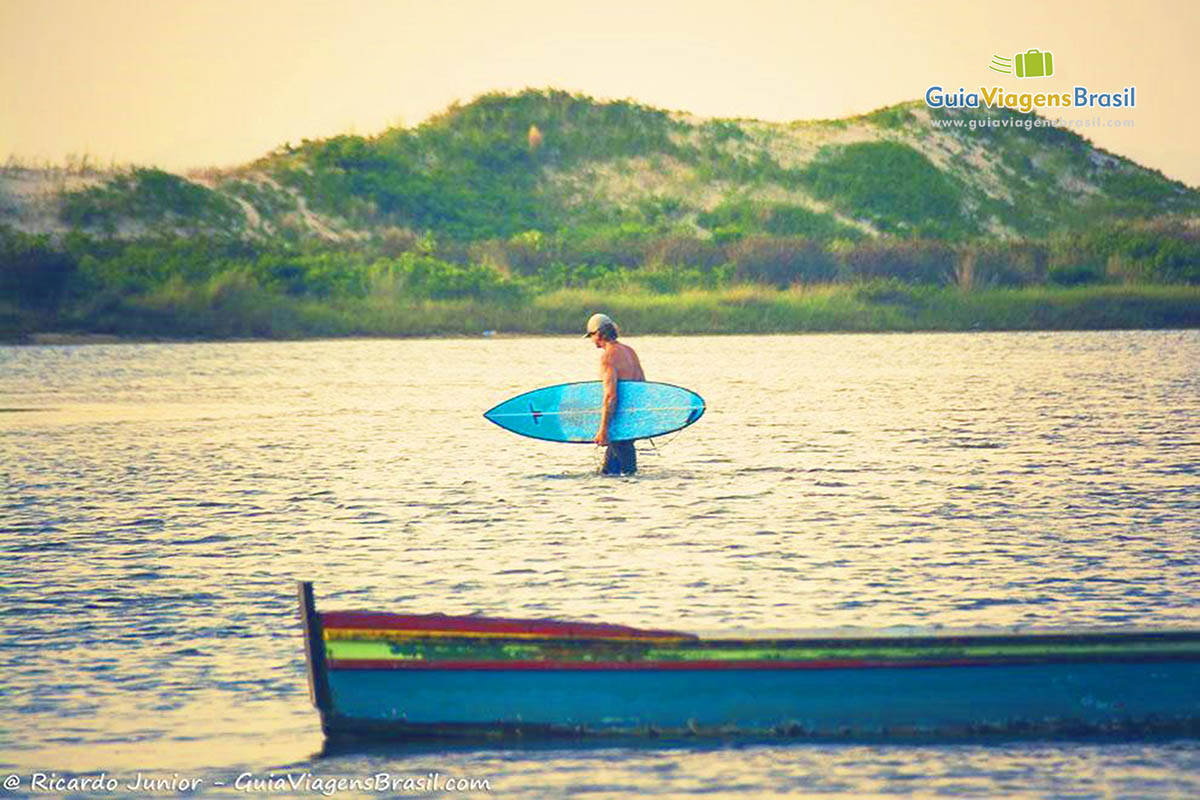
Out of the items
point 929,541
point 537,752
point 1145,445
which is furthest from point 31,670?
point 1145,445

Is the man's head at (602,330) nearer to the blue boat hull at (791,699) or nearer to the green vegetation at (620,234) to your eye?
the blue boat hull at (791,699)

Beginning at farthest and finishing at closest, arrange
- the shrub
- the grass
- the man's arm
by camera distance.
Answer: the shrub
the grass
the man's arm

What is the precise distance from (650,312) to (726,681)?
2323 inches

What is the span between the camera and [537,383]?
45.6 metres

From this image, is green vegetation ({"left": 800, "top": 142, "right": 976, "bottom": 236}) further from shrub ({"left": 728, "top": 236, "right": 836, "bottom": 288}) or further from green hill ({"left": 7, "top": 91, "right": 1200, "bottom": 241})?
shrub ({"left": 728, "top": 236, "right": 836, "bottom": 288})

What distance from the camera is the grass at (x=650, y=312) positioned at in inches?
2662

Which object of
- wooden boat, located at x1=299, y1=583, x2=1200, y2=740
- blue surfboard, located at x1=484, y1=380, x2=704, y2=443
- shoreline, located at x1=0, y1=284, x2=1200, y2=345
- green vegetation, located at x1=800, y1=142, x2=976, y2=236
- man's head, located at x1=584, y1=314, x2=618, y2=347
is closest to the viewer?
wooden boat, located at x1=299, y1=583, x2=1200, y2=740

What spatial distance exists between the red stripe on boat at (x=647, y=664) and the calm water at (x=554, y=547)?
571mm

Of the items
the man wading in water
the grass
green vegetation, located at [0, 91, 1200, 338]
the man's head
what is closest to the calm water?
the man wading in water

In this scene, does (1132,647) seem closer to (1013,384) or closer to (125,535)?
(125,535)

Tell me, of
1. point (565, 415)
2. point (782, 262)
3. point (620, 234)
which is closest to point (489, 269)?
point (782, 262)

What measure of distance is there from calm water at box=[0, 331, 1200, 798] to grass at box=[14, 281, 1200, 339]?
79.8ft

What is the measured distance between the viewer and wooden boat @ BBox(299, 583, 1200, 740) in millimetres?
10570

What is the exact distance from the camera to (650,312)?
2739 inches
